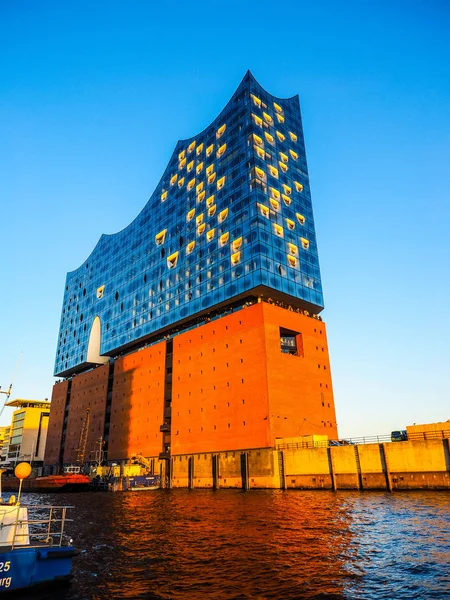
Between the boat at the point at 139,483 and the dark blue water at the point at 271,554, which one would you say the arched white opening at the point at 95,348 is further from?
the dark blue water at the point at 271,554

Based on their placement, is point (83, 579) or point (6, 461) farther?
point (6, 461)

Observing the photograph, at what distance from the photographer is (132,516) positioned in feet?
117

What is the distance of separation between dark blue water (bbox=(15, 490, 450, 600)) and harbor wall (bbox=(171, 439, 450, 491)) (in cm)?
732

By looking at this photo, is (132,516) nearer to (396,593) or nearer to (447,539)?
(447,539)

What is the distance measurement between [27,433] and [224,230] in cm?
10953

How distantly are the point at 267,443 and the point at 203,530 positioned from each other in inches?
1209

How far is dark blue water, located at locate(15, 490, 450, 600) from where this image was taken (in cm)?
1430

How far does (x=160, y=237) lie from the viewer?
91.6 meters

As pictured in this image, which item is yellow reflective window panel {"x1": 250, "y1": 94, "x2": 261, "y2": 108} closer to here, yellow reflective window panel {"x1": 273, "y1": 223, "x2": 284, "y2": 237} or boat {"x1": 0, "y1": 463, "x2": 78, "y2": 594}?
yellow reflective window panel {"x1": 273, "y1": 223, "x2": 284, "y2": 237}

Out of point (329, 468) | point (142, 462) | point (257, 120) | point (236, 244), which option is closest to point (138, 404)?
point (142, 462)

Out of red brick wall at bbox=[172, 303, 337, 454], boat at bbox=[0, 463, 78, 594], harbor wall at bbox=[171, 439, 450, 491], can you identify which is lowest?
boat at bbox=[0, 463, 78, 594]

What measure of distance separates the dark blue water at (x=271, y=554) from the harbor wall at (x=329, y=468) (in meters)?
7.32

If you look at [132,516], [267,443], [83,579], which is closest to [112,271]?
[267,443]

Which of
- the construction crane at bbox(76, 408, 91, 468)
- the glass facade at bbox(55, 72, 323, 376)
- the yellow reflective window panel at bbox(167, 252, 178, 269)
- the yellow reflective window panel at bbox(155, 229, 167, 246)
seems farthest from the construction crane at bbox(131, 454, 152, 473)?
the yellow reflective window panel at bbox(155, 229, 167, 246)
